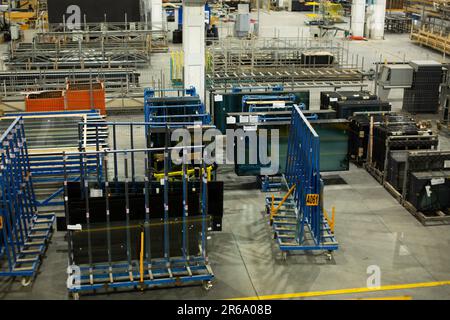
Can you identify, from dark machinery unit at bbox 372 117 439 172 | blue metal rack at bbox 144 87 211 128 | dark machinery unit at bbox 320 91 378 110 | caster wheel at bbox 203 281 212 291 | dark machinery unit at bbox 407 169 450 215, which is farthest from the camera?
dark machinery unit at bbox 320 91 378 110

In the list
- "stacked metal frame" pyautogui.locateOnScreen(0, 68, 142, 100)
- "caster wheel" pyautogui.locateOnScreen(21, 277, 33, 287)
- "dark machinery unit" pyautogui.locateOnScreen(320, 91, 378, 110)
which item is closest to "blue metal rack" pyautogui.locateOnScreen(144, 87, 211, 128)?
"dark machinery unit" pyautogui.locateOnScreen(320, 91, 378, 110)

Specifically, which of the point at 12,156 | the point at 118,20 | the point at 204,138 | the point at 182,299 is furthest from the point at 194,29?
the point at 118,20

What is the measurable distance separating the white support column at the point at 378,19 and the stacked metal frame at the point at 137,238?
83.9 feet

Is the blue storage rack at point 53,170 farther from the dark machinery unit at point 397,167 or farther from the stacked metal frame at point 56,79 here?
the stacked metal frame at point 56,79

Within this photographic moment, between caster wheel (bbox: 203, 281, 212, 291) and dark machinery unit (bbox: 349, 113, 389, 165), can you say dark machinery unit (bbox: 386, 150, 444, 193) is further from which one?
caster wheel (bbox: 203, 281, 212, 291)

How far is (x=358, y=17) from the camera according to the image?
33281 millimetres

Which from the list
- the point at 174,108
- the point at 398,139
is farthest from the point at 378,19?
the point at 398,139

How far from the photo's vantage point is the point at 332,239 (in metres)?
10.6

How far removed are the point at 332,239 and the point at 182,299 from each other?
2.99 metres

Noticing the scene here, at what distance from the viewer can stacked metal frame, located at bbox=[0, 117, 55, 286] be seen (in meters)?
9.42

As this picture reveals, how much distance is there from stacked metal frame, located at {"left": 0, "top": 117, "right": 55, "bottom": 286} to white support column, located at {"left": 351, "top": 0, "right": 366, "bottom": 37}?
2521cm

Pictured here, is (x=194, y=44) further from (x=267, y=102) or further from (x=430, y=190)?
(x=430, y=190)

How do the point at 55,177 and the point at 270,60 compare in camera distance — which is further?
the point at 270,60

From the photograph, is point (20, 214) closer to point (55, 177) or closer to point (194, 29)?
point (55, 177)
